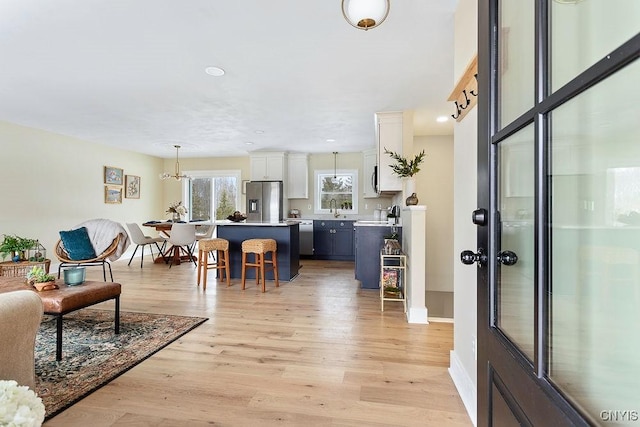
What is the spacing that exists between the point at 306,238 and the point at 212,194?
2.85 metres

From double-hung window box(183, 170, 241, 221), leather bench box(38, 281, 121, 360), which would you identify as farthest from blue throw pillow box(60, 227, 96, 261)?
double-hung window box(183, 170, 241, 221)

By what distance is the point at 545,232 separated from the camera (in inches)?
26.1

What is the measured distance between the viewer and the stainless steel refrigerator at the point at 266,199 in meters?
6.98

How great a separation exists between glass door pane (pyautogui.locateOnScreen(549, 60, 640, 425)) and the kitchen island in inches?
170

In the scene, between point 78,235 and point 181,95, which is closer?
point 181,95

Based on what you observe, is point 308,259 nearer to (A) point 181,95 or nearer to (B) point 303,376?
Answer: (A) point 181,95

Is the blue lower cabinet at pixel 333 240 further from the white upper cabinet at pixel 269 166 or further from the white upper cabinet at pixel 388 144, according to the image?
the white upper cabinet at pixel 388 144

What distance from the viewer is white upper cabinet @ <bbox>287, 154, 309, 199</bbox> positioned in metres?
7.25

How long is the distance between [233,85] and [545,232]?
11.0ft

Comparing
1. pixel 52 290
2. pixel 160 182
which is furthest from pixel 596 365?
pixel 160 182

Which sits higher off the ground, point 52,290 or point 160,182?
point 160,182

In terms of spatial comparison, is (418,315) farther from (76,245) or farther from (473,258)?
(76,245)

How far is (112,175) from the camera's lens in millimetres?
6668

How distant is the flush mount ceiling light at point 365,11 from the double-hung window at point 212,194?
669cm
